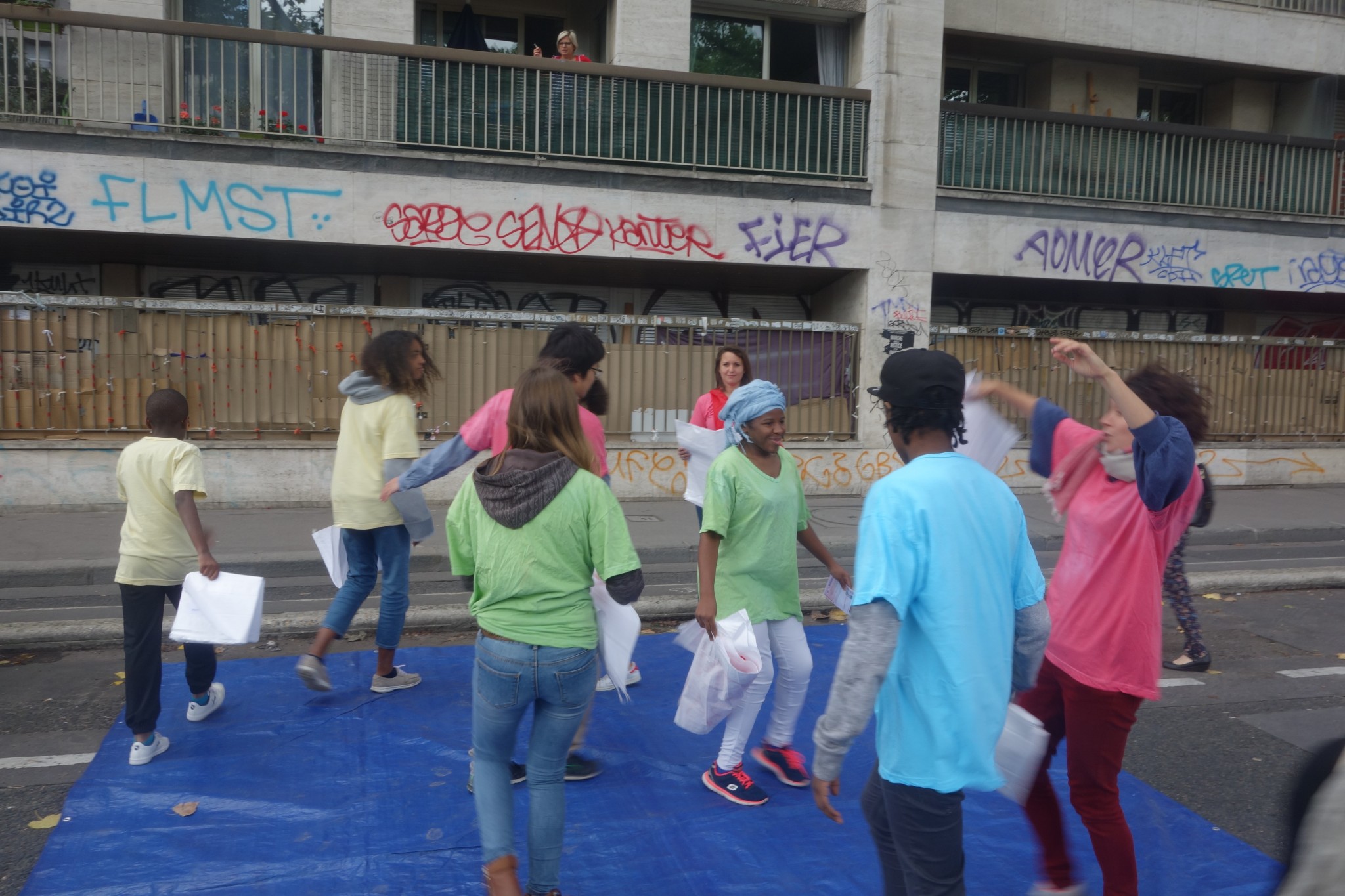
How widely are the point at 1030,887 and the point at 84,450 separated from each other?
10.3 meters

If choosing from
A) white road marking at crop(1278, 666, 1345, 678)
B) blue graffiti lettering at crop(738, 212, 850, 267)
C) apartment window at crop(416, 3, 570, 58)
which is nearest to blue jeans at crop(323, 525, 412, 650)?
white road marking at crop(1278, 666, 1345, 678)

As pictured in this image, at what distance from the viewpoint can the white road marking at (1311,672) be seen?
591cm

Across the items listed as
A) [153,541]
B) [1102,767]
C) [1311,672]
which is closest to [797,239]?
[1311,672]

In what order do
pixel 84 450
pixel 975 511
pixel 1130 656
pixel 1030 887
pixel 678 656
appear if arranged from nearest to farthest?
pixel 975 511 → pixel 1130 656 → pixel 1030 887 → pixel 678 656 → pixel 84 450

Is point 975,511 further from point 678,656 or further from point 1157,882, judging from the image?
point 678,656

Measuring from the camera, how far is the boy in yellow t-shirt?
4.16m

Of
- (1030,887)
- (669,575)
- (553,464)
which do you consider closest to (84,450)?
(669,575)

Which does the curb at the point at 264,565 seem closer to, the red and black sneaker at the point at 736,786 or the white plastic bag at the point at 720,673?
the red and black sneaker at the point at 736,786

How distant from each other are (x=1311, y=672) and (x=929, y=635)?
502 cm

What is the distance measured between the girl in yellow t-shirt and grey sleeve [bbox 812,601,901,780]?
2976 mm

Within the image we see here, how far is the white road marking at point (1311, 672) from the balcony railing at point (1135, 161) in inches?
342

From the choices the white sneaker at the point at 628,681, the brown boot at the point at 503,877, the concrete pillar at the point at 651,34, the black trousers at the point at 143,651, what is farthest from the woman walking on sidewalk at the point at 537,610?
the concrete pillar at the point at 651,34

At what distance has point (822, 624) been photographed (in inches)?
271

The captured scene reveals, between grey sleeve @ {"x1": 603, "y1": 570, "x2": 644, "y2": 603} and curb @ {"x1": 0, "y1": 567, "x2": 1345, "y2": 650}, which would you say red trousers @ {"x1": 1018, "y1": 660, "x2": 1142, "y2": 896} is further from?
curb @ {"x1": 0, "y1": 567, "x2": 1345, "y2": 650}
